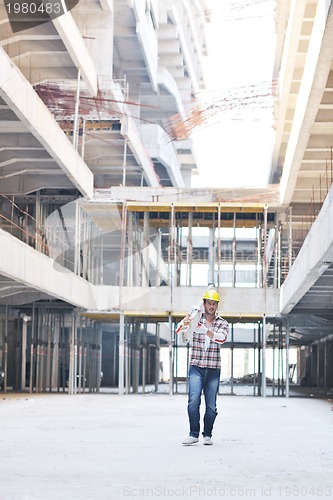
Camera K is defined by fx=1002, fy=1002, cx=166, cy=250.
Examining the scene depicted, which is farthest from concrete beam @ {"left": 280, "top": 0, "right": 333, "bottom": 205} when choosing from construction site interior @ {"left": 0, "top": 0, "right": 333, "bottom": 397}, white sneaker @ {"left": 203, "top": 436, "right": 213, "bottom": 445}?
white sneaker @ {"left": 203, "top": 436, "right": 213, "bottom": 445}

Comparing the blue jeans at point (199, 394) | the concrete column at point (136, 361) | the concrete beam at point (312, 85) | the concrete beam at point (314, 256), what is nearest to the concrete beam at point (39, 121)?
the concrete column at point (136, 361)

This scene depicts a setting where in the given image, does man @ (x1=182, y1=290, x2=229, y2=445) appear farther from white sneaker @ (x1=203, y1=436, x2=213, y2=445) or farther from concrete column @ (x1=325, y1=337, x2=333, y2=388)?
concrete column @ (x1=325, y1=337, x2=333, y2=388)

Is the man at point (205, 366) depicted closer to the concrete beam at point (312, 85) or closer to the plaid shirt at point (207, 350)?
the plaid shirt at point (207, 350)

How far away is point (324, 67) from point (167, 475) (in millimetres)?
13545

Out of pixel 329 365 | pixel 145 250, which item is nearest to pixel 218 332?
pixel 145 250

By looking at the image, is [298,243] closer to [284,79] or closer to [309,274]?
[284,79]

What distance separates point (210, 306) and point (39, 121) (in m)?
13.9

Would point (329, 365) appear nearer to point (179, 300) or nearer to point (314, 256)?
point (179, 300)

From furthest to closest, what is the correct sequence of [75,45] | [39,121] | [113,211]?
[113,211]
[75,45]
[39,121]

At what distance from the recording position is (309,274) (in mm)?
19578

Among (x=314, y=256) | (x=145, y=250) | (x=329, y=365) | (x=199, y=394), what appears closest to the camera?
(x=199, y=394)

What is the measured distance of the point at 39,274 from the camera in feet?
78.4

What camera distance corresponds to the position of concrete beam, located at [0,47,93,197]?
65.9ft

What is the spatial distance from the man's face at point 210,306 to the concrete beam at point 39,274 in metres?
10.1
